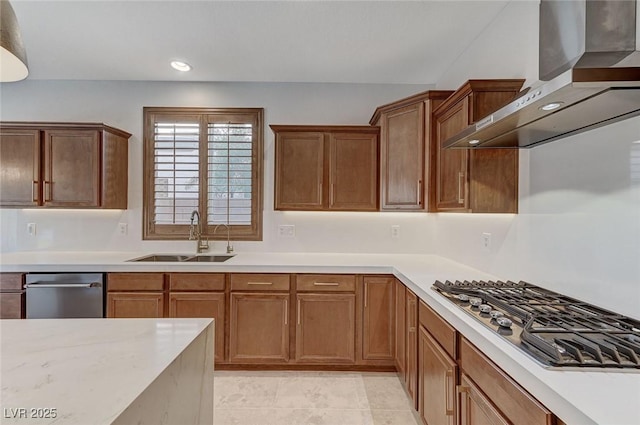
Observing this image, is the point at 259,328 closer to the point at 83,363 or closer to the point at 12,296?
the point at 83,363

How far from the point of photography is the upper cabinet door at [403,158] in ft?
7.94

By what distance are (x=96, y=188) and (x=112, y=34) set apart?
1334 millimetres

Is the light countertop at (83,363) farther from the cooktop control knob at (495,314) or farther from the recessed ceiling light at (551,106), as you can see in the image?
the recessed ceiling light at (551,106)

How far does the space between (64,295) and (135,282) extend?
533 mm

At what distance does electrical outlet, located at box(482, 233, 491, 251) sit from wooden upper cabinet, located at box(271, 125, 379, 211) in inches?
38.5

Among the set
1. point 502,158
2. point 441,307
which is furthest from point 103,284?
point 502,158

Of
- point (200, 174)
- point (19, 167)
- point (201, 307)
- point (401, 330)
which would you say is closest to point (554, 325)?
point (401, 330)

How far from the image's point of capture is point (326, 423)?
196cm

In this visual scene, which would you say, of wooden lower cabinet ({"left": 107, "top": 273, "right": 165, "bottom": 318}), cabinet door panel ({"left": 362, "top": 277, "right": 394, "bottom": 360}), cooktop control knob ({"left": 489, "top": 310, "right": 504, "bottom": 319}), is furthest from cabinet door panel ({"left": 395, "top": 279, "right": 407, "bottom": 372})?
wooden lower cabinet ({"left": 107, "top": 273, "right": 165, "bottom": 318})

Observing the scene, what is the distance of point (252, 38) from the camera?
237 centimetres

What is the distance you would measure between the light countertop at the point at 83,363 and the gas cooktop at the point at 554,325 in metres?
1.13

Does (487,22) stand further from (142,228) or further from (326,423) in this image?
(142,228)

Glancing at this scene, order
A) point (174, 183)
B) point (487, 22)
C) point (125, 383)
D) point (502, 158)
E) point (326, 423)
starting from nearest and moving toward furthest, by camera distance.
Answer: point (125, 383), point (502, 158), point (326, 423), point (487, 22), point (174, 183)

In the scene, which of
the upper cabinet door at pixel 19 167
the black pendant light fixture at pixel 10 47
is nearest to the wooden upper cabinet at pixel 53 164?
the upper cabinet door at pixel 19 167
